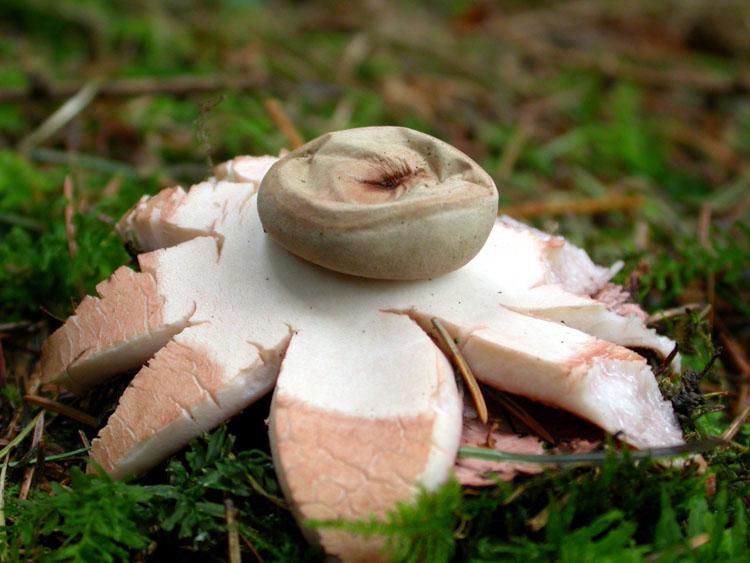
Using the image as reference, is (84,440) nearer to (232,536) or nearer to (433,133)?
(232,536)

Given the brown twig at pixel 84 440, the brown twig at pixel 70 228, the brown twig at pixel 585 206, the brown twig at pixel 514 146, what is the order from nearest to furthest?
the brown twig at pixel 84 440
the brown twig at pixel 70 228
the brown twig at pixel 585 206
the brown twig at pixel 514 146

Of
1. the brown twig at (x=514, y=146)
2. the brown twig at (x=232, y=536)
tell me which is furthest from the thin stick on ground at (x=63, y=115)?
the brown twig at (x=232, y=536)

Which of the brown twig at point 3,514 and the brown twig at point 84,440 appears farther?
the brown twig at point 84,440

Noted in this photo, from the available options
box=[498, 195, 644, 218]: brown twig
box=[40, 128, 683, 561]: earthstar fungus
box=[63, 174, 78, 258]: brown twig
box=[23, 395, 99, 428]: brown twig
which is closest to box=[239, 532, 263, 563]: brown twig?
box=[40, 128, 683, 561]: earthstar fungus

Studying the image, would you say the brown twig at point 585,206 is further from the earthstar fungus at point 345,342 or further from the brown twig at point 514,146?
the earthstar fungus at point 345,342

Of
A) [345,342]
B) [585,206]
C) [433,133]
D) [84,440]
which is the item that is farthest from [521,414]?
[433,133]

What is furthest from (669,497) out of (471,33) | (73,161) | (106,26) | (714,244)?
(471,33)
